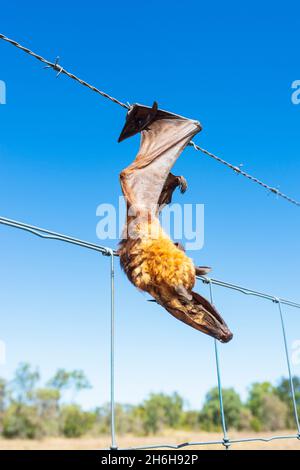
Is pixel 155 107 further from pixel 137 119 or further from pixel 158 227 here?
pixel 158 227

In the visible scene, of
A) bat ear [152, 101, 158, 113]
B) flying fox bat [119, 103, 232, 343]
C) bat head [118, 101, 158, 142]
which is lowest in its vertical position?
flying fox bat [119, 103, 232, 343]

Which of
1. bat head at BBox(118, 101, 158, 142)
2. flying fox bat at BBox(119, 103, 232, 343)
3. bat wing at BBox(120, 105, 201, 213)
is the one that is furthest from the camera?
bat head at BBox(118, 101, 158, 142)

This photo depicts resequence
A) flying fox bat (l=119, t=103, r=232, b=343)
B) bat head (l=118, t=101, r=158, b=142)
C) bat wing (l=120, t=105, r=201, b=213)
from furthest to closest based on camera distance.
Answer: bat head (l=118, t=101, r=158, b=142), bat wing (l=120, t=105, r=201, b=213), flying fox bat (l=119, t=103, r=232, b=343)

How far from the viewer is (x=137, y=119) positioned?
13.0 feet

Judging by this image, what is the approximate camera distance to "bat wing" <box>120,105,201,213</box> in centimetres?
368

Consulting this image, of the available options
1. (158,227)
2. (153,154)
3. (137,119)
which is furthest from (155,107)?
(158,227)

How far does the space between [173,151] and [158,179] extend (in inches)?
15.7

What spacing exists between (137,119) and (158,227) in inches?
44.0

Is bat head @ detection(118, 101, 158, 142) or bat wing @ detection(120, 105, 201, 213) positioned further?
bat head @ detection(118, 101, 158, 142)
